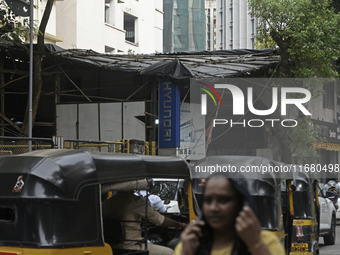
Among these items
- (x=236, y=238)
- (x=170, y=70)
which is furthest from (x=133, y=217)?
(x=170, y=70)

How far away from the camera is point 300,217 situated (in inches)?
434

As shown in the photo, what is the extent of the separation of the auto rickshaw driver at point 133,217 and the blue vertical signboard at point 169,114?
41.4ft

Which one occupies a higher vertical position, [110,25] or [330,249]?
[110,25]

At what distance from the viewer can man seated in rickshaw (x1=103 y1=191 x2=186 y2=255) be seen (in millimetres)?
7254

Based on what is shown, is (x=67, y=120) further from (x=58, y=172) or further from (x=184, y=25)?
(x=184, y=25)

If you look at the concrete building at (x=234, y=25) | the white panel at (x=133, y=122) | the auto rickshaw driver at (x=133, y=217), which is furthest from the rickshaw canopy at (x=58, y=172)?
the concrete building at (x=234, y=25)

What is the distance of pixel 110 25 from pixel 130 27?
6410 mm

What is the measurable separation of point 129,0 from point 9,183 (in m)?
35.5

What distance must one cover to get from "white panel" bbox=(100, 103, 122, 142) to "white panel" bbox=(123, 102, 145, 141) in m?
0.26

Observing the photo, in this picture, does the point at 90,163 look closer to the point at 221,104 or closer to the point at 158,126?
the point at 158,126

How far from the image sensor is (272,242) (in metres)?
2.61

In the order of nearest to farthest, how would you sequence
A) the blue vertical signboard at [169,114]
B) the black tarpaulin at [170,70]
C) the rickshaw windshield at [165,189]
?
the rickshaw windshield at [165,189]
the black tarpaulin at [170,70]
the blue vertical signboard at [169,114]

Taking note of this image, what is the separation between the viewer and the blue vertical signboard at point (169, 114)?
20156 mm

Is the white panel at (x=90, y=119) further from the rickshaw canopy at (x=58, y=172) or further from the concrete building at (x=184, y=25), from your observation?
the concrete building at (x=184, y=25)
